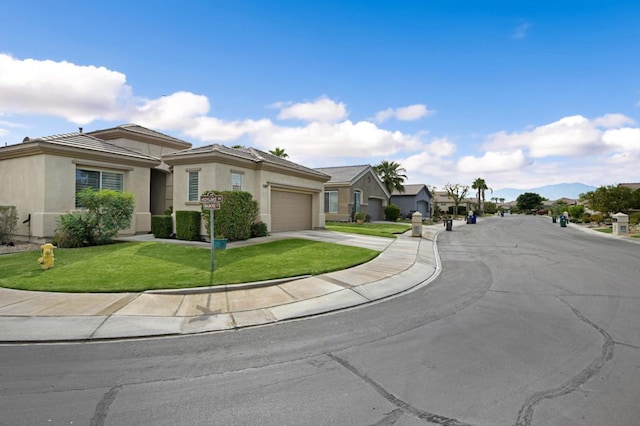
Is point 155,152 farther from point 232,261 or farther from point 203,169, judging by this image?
point 232,261

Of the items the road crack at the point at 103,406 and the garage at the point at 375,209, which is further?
the garage at the point at 375,209

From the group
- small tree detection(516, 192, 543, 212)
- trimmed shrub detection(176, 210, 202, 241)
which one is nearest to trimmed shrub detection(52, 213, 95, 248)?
trimmed shrub detection(176, 210, 202, 241)

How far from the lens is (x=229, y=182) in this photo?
15555mm

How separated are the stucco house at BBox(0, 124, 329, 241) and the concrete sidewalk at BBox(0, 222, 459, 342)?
832 centimetres

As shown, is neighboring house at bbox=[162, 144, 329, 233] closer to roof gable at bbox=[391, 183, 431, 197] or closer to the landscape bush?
the landscape bush

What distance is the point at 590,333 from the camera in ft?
17.4

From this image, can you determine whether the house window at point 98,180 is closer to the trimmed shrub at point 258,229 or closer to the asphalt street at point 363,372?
the trimmed shrub at point 258,229

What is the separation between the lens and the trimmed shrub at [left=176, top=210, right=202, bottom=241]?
48.5 feet

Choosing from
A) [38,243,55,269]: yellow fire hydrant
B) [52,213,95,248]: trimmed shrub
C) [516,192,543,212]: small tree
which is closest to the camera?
[38,243,55,269]: yellow fire hydrant

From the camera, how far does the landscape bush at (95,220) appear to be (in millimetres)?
12828

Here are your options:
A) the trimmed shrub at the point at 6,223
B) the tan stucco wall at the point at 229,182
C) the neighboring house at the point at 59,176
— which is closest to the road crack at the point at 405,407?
the tan stucco wall at the point at 229,182

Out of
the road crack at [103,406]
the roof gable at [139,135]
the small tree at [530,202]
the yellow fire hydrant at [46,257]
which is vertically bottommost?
the road crack at [103,406]

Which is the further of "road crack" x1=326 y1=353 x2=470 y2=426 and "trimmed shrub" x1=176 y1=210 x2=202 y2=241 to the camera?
"trimmed shrub" x1=176 y1=210 x2=202 y2=241

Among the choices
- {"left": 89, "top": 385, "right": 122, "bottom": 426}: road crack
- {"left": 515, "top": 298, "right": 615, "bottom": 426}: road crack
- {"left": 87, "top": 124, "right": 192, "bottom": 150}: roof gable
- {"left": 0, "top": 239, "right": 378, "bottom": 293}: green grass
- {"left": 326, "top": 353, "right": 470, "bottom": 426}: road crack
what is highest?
{"left": 87, "top": 124, "right": 192, "bottom": 150}: roof gable
